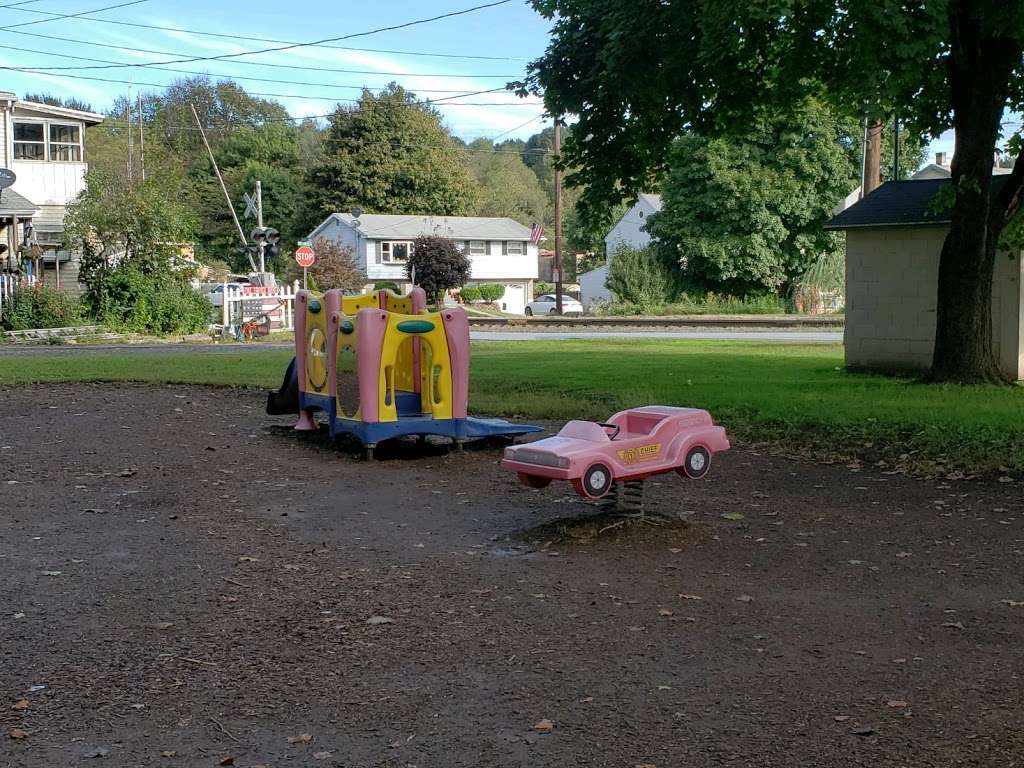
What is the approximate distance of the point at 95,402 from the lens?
14.9 meters

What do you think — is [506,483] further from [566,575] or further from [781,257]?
[781,257]

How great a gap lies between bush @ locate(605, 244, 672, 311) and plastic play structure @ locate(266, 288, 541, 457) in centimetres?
4068

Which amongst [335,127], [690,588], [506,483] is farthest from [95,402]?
[335,127]

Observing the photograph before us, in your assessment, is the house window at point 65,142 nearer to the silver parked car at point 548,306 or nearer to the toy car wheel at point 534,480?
the silver parked car at point 548,306

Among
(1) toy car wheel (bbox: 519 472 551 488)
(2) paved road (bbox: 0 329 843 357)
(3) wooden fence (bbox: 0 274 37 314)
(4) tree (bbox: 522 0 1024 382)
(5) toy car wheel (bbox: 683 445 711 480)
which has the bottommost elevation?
(1) toy car wheel (bbox: 519 472 551 488)

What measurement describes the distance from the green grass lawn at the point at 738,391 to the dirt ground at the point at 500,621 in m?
1.25

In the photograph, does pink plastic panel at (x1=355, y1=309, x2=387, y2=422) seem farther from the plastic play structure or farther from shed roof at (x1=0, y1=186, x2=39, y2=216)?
shed roof at (x1=0, y1=186, x2=39, y2=216)

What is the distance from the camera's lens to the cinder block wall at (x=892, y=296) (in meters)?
18.1

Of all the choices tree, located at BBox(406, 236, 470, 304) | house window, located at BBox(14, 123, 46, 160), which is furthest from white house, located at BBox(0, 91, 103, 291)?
tree, located at BBox(406, 236, 470, 304)

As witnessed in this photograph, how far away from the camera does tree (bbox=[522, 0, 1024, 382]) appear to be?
39.1 ft

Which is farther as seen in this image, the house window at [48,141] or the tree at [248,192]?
the tree at [248,192]

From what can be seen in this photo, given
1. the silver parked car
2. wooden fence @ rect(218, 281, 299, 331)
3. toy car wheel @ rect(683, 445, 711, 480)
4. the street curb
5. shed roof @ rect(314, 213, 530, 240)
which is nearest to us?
toy car wheel @ rect(683, 445, 711, 480)

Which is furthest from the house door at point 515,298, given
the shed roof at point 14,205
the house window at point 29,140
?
the shed roof at point 14,205

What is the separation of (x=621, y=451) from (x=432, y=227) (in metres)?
65.2
